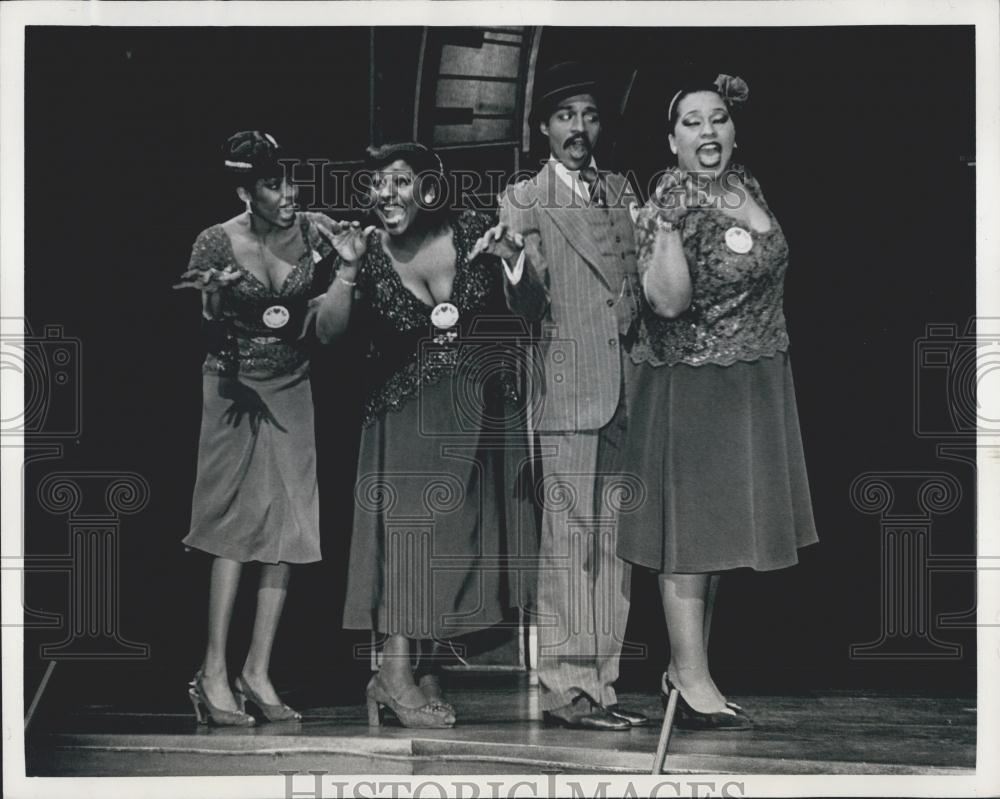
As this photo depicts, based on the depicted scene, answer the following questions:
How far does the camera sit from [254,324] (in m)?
4.88

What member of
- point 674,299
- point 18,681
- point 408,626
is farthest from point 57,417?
point 674,299

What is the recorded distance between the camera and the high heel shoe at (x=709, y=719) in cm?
481

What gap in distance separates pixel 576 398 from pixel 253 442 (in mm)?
1030

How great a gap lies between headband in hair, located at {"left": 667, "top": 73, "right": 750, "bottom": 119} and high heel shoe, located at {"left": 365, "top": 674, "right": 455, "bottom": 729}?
6.62ft

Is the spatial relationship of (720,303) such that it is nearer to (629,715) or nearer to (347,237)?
(347,237)

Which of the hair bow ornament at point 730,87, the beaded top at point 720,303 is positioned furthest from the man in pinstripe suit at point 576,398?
the hair bow ornament at point 730,87

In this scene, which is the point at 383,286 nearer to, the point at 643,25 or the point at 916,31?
the point at 643,25

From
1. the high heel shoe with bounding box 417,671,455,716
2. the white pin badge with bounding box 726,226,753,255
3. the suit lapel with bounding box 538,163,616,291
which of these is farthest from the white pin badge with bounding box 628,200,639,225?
the high heel shoe with bounding box 417,671,455,716

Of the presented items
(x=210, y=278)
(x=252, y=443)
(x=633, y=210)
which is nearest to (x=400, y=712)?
(x=252, y=443)

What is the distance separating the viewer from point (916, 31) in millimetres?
4969

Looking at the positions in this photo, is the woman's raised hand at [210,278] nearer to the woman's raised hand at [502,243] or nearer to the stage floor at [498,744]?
the woman's raised hand at [502,243]

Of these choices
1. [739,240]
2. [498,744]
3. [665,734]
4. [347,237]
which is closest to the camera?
[665,734]

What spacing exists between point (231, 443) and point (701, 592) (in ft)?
5.10

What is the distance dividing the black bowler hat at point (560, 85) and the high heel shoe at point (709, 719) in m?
1.88
